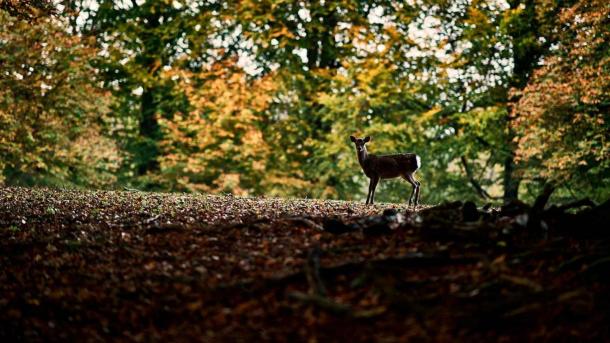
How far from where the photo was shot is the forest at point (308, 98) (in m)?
21.6

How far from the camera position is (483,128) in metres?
21.5

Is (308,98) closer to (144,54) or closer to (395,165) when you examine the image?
(144,54)

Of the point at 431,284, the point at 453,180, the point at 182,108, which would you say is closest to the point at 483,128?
the point at 453,180

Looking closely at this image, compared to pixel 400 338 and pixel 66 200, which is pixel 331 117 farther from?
pixel 400 338

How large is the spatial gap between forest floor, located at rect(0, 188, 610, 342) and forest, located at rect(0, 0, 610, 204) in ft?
40.1

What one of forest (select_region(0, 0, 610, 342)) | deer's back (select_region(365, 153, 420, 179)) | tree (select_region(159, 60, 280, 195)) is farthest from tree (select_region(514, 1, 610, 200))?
tree (select_region(159, 60, 280, 195))

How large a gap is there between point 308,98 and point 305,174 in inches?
149

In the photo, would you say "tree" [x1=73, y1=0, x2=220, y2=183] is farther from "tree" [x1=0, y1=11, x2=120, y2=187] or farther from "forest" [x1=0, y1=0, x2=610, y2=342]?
"tree" [x1=0, y1=11, x2=120, y2=187]

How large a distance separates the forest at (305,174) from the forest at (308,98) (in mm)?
117

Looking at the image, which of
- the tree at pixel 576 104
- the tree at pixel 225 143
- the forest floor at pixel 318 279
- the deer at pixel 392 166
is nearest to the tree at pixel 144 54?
the tree at pixel 225 143

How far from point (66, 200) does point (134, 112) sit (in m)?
21.6

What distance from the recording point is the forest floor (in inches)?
174

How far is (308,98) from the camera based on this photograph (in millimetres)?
27375

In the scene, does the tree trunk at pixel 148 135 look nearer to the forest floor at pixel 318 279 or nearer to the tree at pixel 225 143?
the tree at pixel 225 143
